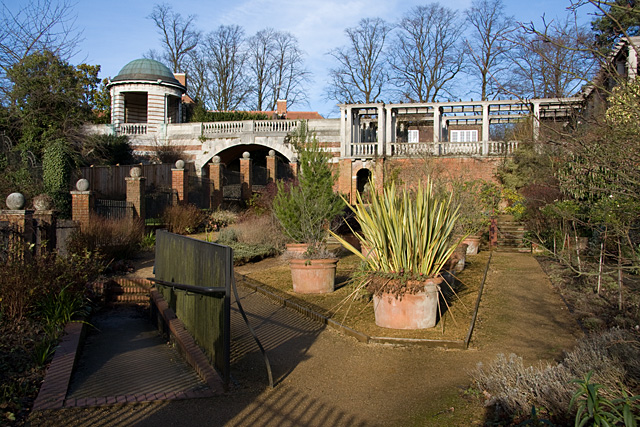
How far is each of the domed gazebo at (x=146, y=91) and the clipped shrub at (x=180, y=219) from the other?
57.1 feet

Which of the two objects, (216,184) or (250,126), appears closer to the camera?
(216,184)

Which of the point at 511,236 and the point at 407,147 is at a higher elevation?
the point at 407,147

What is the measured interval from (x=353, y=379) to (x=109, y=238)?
9.76 m

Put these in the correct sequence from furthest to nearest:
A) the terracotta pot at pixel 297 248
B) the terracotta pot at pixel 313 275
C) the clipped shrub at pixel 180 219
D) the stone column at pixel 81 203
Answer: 1. the clipped shrub at pixel 180 219
2. the stone column at pixel 81 203
3. the terracotta pot at pixel 297 248
4. the terracotta pot at pixel 313 275

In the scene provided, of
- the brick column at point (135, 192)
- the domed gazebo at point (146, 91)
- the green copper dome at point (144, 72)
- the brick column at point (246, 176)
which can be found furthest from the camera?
the green copper dome at point (144, 72)

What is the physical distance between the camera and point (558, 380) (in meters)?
4.01

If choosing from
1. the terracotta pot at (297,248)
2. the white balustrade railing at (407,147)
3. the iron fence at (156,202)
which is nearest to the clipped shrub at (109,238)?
the terracotta pot at (297,248)

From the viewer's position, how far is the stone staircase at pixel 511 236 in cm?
1560

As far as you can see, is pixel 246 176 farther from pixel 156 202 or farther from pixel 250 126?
pixel 250 126

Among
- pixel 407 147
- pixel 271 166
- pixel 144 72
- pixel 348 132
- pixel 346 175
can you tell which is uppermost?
pixel 144 72

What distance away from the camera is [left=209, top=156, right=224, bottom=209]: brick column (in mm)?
22281

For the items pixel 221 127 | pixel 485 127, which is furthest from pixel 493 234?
pixel 221 127

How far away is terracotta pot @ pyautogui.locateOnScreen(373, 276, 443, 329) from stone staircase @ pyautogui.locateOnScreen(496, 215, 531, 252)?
9255 mm

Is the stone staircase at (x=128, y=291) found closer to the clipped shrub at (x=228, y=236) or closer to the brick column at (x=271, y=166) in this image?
the clipped shrub at (x=228, y=236)
